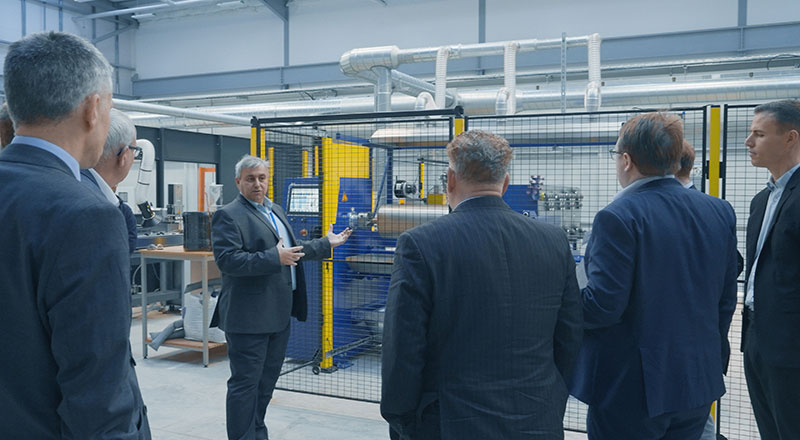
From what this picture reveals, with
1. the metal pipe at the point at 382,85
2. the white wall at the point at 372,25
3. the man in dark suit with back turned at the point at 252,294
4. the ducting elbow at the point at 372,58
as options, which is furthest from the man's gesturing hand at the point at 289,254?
the white wall at the point at 372,25

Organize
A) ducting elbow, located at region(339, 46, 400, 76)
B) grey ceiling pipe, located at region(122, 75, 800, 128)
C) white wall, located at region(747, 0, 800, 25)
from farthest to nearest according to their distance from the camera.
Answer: white wall, located at region(747, 0, 800, 25)
grey ceiling pipe, located at region(122, 75, 800, 128)
ducting elbow, located at region(339, 46, 400, 76)

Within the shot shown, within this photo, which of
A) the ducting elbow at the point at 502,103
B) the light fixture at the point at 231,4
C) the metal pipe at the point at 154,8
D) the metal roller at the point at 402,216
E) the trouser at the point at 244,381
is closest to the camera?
the trouser at the point at 244,381

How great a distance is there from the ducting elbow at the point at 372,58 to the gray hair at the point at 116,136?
158 inches

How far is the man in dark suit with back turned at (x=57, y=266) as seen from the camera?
1.08 meters

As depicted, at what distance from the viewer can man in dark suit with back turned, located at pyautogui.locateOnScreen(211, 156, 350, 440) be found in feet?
9.80

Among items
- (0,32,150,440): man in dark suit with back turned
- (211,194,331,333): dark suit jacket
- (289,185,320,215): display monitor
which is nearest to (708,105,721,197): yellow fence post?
(211,194,331,333): dark suit jacket

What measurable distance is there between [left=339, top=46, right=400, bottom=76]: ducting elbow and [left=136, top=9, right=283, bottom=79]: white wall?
5.47 meters

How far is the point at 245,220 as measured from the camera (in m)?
3.12

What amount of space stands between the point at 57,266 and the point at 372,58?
4815 millimetres

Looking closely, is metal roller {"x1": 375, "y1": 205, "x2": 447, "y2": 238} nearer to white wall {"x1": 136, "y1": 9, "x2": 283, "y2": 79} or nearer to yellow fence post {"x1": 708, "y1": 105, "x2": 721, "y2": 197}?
yellow fence post {"x1": 708, "y1": 105, "x2": 721, "y2": 197}

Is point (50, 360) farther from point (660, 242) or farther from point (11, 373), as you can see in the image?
point (660, 242)

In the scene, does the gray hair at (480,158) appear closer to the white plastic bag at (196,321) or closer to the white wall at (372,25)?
the white plastic bag at (196,321)

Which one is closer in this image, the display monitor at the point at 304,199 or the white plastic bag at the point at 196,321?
the display monitor at the point at 304,199

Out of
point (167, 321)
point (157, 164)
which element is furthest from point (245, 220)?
→ point (157, 164)
